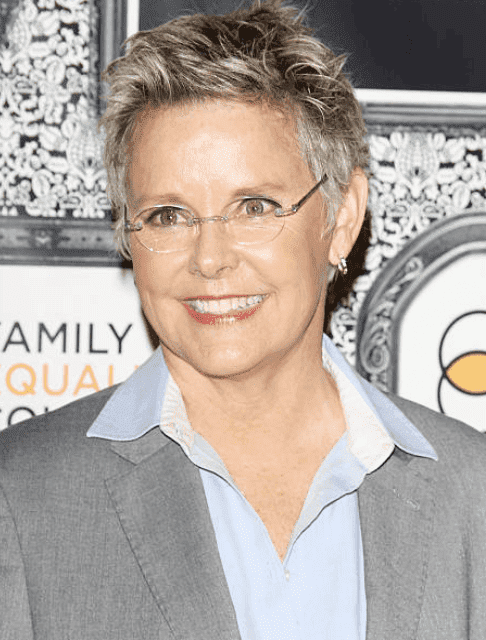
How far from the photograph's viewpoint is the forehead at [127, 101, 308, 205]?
1320 millimetres

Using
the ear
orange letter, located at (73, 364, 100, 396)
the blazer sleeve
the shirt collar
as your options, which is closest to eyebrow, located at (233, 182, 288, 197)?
the ear

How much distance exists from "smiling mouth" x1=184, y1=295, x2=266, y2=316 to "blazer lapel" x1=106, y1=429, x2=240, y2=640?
22 centimetres

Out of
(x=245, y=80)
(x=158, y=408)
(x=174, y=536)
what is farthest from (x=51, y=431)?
(x=245, y=80)

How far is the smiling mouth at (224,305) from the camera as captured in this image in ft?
4.51

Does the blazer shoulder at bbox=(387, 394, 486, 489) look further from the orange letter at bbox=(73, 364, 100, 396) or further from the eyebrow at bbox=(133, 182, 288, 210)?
Result: the orange letter at bbox=(73, 364, 100, 396)

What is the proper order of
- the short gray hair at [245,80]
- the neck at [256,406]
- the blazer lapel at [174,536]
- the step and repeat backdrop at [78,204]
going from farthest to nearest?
1. the step and repeat backdrop at [78,204]
2. the neck at [256,406]
3. the short gray hair at [245,80]
4. the blazer lapel at [174,536]

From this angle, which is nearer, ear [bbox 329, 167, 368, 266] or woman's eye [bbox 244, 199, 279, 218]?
woman's eye [bbox 244, 199, 279, 218]

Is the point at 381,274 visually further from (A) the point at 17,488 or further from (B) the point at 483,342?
(A) the point at 17,488

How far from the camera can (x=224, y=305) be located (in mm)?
1376

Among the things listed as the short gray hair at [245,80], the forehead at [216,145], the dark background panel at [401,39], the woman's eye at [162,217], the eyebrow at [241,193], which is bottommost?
the woman's eye at [162,217]

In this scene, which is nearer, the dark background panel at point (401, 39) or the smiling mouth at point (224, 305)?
the smiling mouth at point (224, 305)

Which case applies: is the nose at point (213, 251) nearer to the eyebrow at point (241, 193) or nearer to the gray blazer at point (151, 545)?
the eyebrow at point (241, 193)

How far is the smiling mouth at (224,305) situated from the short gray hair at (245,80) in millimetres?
239

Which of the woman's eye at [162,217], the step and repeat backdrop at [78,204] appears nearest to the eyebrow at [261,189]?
the woman's eye at [162,217]
